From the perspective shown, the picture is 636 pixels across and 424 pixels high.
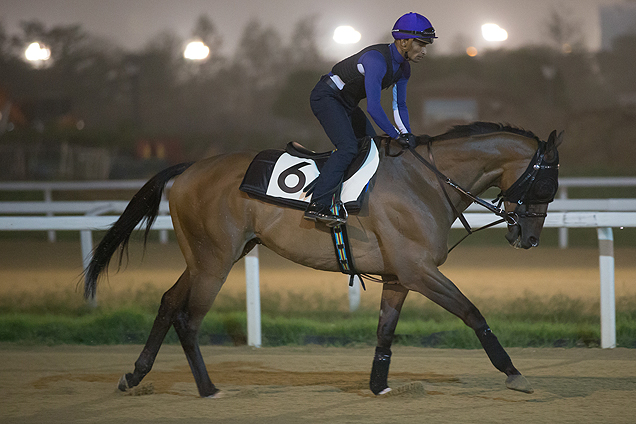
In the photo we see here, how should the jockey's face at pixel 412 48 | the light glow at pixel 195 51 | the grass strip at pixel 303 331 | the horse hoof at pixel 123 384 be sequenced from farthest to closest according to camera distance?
1. the light glow at pixel 195 51
2. the grass strip at pixel 303 331
3. the horse hoof at pixel 123 384
4. the jockey's face at pixel 412 48

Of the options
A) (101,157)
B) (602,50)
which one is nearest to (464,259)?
(602,50)

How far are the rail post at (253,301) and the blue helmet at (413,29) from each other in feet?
7.17

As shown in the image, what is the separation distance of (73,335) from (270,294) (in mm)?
1875

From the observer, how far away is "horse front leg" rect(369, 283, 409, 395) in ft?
13.2

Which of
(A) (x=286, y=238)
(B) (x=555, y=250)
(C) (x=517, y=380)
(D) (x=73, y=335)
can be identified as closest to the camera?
(C) (x=517, y=380)

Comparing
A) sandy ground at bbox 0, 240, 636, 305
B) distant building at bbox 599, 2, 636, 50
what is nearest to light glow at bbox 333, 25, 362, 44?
sandy ground at bbox 0, 240, 636, 305

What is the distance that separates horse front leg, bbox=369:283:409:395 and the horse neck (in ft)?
2.60

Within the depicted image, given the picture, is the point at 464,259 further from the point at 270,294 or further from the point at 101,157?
the point at 101,157

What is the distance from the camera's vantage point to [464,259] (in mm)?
9336

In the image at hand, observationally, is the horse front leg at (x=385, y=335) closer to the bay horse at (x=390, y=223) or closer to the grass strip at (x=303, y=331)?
the bay horse at (x=390, y=223)

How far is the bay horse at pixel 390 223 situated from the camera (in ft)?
12.6

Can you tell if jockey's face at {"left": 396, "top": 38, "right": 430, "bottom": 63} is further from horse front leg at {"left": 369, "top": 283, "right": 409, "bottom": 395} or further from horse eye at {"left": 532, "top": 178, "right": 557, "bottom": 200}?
horse front leg at {"left": 369, "top": 283, "right": 409, "bottom": 395}

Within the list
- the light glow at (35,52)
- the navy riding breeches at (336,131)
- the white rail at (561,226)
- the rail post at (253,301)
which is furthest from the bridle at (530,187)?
the light glow at (35,52)

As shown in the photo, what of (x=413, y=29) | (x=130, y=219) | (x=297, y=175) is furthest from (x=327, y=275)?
(x=413, y=29)
